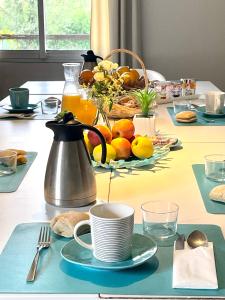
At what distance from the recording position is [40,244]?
116 centimetres

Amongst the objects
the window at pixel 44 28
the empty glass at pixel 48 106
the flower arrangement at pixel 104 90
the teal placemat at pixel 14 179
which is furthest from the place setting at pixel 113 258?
the window at pixel 44 28

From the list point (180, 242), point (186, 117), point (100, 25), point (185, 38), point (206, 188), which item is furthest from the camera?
point (185, 38)

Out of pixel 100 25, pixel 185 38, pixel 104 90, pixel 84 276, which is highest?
pixel 100 25

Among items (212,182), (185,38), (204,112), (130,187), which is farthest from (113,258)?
(185,38)

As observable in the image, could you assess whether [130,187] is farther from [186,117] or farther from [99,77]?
[186,117]

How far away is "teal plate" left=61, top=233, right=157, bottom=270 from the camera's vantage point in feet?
3.43

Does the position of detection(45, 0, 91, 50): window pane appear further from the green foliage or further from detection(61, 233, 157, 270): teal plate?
detection(61, 233, 157, 270): teal plate

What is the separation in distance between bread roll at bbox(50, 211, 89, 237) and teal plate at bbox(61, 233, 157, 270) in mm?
48

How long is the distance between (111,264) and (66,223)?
0.18 m

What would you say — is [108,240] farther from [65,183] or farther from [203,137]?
[203,137]

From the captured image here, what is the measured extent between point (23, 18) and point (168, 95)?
2327 millimetres

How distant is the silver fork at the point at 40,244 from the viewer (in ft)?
3.38

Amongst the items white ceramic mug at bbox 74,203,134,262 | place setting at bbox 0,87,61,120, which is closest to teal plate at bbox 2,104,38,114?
place setting at bbox 0,87,61,120

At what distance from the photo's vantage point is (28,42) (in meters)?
4.89
